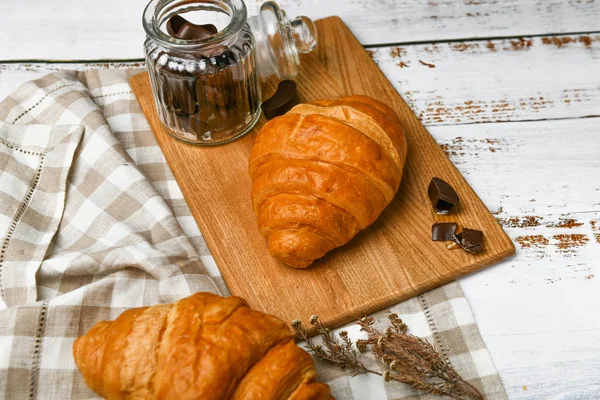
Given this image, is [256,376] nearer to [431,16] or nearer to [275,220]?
[275,220]

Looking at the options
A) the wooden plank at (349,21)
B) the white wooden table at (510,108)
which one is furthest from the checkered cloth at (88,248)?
the wooden plank at (349,21)

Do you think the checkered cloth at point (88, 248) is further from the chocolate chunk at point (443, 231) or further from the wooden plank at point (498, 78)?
the wooden plank at point (498, 78)

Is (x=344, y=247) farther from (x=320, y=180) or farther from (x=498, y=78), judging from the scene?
(x=498, y=78)

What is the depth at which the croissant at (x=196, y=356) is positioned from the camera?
168cm

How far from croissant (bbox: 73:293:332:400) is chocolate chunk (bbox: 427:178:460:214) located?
763 mm

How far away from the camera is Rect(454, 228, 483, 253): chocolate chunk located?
2.21m

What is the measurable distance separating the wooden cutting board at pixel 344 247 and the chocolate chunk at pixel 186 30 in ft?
1.38

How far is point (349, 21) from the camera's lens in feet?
10.6

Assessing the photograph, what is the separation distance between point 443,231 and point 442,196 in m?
0.11

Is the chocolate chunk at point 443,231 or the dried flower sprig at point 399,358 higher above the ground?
the chocolate chunk at point 443,231

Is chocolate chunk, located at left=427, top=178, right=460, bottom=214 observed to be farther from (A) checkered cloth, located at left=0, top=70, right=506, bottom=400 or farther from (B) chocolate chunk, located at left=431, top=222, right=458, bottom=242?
(A) checkered cloth, located at left=0, top=70, right=506, bottom=400

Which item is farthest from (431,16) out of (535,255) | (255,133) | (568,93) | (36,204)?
(36,204)

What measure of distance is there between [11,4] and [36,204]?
1.36m

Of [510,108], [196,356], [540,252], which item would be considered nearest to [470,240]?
[540,252]
